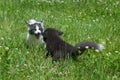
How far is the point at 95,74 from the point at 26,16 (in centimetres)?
656

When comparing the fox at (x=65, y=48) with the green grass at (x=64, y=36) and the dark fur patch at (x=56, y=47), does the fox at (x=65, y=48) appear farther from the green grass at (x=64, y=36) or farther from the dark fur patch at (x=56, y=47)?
the green grass at (x=64, y=36)

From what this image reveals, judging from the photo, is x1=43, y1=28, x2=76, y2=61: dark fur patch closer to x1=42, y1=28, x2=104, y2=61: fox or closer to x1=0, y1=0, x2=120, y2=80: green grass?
x1=42, y1=28, x2=104, y2=61: fox

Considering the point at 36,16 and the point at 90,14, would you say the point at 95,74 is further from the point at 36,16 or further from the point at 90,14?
the point at 90,14

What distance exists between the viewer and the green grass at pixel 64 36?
8953mm

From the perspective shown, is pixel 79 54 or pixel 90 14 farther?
pixel 90 14

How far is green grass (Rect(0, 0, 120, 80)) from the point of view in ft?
29.4

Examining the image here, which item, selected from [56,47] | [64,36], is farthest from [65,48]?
[64,36]

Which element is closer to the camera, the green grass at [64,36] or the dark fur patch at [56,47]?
the green grass at [64,36]

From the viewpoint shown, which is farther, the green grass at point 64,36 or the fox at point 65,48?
the fox at point 65,48

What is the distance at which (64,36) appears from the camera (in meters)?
13.0

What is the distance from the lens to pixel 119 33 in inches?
562

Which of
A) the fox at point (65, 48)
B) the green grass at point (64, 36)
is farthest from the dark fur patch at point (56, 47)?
A: the green grass at point (64, 36)

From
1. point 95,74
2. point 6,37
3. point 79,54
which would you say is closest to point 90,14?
point 6,37

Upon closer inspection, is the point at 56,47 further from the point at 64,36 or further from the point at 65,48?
the point at 64,36
